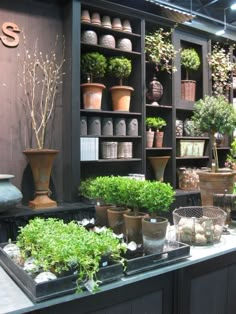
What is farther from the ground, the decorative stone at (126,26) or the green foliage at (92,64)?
the decorative stone at (126,26)

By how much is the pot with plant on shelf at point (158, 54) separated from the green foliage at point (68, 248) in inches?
108

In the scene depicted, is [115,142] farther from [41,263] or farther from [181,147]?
[41,263]

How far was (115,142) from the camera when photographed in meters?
3.47

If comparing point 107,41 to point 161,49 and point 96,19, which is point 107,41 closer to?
point 96,19

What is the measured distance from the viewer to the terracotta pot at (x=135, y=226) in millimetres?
1444

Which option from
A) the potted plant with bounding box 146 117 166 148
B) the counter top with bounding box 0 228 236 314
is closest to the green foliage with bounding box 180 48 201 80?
the potted plant with bounding box 146 117 166 148

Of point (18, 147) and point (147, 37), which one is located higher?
point (147, 37)

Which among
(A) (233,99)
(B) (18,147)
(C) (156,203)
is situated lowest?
(C) (156,203)

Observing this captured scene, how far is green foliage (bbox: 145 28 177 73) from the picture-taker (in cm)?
373

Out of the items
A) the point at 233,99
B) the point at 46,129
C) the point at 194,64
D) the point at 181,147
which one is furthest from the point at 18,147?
the point at 233,99

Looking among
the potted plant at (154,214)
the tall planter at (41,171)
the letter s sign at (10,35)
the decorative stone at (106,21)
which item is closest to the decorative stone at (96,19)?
the decorative stone at (106,21)

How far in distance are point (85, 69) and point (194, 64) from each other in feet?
5.29

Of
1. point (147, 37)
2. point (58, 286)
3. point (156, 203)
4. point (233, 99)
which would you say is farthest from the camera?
point (233, 99)

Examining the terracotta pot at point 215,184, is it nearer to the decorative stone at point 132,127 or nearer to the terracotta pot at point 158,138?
the decorative stone at point 132,127
